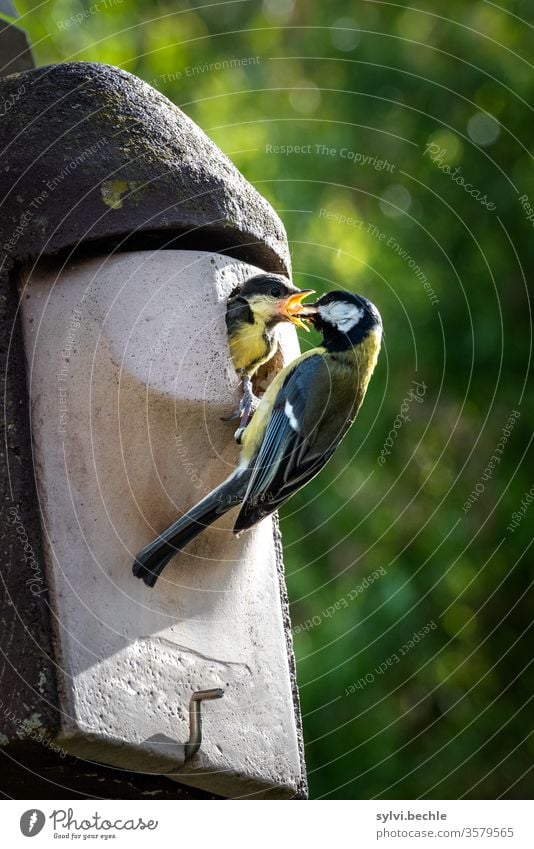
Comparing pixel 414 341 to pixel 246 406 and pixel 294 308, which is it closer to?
pixel 294 308

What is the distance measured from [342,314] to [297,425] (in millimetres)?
380

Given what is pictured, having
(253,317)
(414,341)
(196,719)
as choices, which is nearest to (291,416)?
(253,317)

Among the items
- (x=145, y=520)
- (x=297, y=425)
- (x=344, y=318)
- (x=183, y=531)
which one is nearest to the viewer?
(x=183, y=531)

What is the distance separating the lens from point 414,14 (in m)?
7.20

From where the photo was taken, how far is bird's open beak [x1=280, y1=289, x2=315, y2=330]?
354 cm

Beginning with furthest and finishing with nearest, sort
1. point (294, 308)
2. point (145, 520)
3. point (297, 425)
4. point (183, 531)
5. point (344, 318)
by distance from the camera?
point (344, 318), point (294, 308), point (297, 425), point (145, 520), point (183, 531)

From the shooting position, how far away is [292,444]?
135 inches

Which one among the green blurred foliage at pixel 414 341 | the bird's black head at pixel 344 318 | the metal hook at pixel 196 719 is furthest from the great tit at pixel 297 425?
the green blurred foliage at pixel 414 341

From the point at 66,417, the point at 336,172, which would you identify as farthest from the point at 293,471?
the point at 336,172

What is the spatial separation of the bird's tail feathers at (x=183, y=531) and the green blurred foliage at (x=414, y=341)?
8.83 ft

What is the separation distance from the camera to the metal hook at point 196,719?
3.24 metres

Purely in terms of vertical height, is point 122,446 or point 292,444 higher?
point 122,446

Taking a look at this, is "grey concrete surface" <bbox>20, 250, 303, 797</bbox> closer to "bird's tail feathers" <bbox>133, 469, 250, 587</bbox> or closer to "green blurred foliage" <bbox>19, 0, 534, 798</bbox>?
"bird's tail feathers" <bbox>133, 469, 250, 587</bbox>

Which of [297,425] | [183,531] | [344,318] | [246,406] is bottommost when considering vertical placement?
[183,531]
